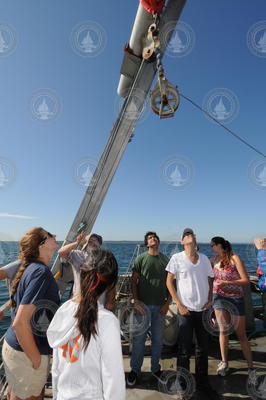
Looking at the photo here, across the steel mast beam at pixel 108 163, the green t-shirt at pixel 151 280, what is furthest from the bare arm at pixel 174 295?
the steel mast beam at pixel 108 163

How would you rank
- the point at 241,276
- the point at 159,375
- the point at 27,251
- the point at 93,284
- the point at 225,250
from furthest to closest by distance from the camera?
the point at 225,250
the point at 241,276
the point at 159,375
the point at 27,251
the point at 93,284

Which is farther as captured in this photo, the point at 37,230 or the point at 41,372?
the point at 37,230

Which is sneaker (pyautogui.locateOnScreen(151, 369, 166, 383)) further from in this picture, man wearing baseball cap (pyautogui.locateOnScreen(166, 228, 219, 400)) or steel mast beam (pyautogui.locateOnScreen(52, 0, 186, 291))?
steel mast beam (pyautogui.locateOnScreen(52, 0, 186, 291))

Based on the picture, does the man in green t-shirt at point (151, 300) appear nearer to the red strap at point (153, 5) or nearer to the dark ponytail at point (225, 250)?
the dark ponytail at point (225, 250)

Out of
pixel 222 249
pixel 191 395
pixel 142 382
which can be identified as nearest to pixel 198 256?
pixel 222 249

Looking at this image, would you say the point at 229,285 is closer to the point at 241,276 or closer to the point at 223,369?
the point at 241,276

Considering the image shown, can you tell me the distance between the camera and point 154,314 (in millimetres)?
3525

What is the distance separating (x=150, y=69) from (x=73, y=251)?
3366 mm

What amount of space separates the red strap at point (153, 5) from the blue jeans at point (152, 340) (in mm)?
4611

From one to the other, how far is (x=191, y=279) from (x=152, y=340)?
1.24 m

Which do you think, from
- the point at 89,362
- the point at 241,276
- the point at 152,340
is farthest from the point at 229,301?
the point at 89,362

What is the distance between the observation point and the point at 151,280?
362cm

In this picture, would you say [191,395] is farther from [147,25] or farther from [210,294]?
[147,25]

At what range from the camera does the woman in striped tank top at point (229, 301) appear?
11.3 ft
